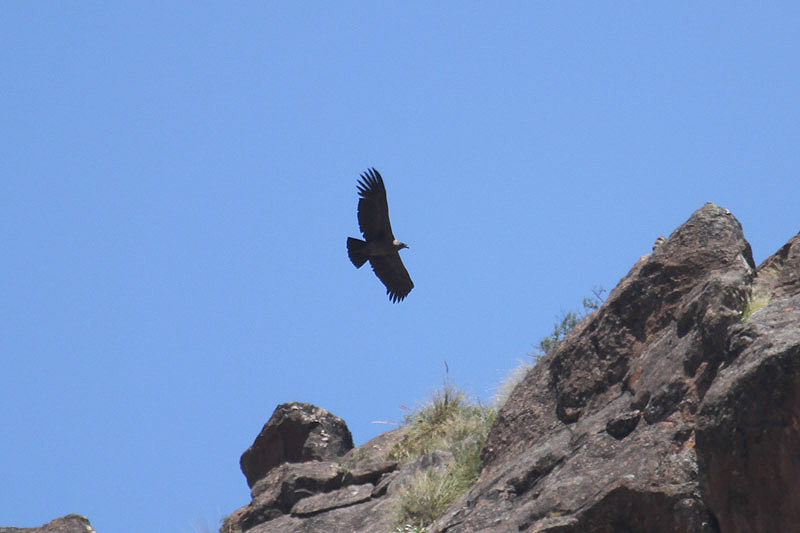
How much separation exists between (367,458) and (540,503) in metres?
6.18

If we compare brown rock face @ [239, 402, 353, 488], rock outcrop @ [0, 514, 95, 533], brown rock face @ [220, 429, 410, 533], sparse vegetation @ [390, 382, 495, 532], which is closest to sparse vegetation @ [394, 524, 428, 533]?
sparse vegetation @ [390, 382, 495, 532]

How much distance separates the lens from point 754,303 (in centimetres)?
795

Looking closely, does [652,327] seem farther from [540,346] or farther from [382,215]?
[382,215]

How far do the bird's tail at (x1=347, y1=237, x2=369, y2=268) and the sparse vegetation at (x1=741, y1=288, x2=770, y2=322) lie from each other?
31.9 ft

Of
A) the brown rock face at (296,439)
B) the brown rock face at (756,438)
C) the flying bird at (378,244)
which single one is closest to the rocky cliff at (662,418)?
the brown rock face at (756,438)

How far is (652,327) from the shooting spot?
9.46m

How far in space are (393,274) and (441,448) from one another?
6018mm

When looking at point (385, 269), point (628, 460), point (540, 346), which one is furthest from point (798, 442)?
point (385, 269)

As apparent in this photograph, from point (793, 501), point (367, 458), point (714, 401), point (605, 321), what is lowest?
point (793, 501)

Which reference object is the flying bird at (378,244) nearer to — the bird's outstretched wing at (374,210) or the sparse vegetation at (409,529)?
the bird's outstretched wing at (374,210)

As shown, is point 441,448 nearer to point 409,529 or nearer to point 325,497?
point 325,497

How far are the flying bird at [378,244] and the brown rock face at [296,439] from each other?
9.76 feet

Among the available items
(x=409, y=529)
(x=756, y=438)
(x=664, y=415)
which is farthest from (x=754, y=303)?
(x=409, y=529)

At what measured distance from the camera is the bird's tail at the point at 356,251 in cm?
1723
